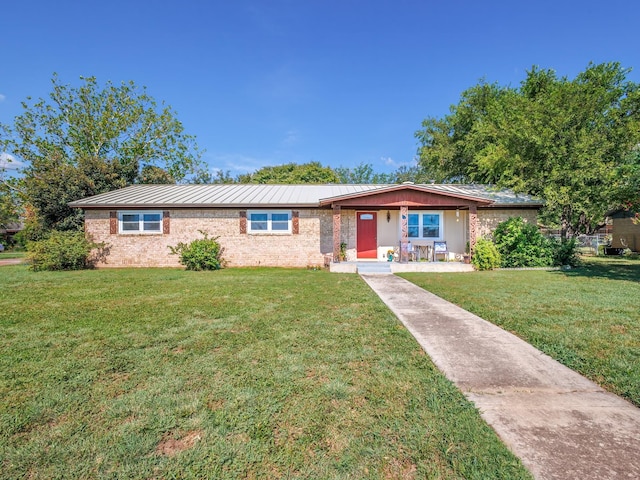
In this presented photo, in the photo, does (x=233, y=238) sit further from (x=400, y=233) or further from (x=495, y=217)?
(x=495, y=217)

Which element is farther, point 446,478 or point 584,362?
point 584,362

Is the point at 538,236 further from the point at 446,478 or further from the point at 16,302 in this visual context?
the point at 16,302

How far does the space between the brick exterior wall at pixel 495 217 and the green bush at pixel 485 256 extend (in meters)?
1.78

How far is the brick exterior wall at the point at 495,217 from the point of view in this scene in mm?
13969

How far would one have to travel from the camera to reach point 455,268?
1221cm

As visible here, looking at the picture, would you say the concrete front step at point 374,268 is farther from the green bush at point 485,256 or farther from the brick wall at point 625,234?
the brick wall at point 625,234

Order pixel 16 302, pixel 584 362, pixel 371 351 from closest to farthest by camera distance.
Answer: pixel 584 362 < pixel 371 351 < pixel 16 302

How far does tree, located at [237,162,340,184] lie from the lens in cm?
3878

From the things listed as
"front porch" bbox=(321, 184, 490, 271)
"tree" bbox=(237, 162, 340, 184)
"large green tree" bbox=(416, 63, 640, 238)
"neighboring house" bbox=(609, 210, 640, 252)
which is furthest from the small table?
"tree" bbox=(237, 162, 340, 184)

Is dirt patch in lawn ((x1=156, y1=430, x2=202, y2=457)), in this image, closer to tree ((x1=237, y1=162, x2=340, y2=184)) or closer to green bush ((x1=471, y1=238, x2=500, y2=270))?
green bush ((x1=471, y1=238, x2=500, y2=270))

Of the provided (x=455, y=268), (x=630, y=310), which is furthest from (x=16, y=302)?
(x=455, y=268)

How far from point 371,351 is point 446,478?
1.96m

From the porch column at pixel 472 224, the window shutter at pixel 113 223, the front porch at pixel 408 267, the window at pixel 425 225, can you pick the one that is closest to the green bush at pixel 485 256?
the porch column at pixel 472 224

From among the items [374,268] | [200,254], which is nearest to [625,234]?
[374,268]
